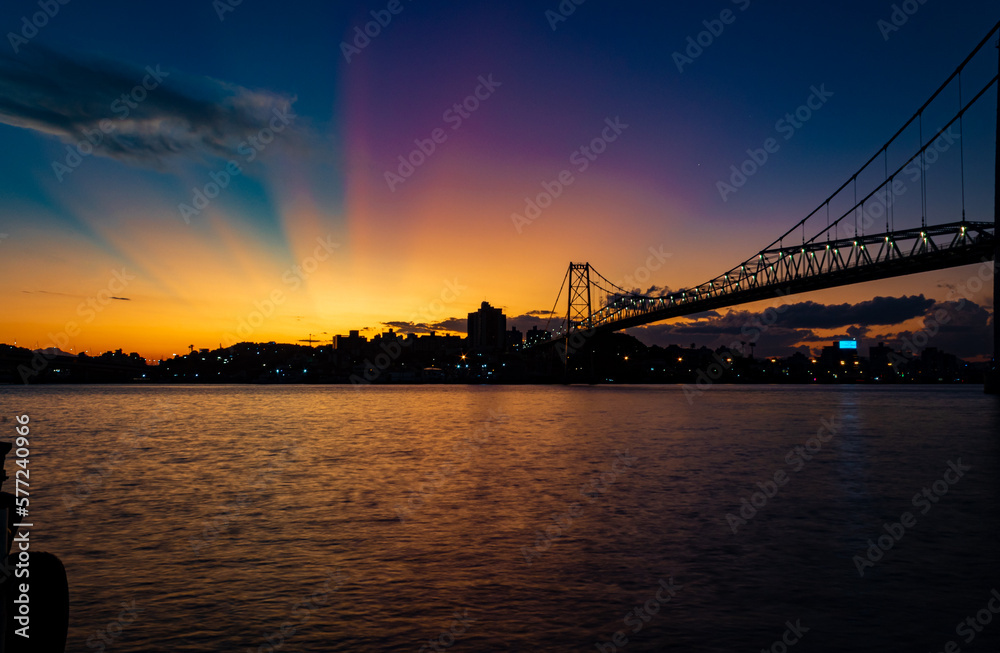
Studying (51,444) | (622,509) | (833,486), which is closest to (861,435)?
(833,486)

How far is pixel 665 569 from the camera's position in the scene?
910 centimetres

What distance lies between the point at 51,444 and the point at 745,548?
2936 centimetres

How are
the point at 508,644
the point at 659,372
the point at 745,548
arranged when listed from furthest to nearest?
the point at 659,372, the point at 745,548, the point at 508,644

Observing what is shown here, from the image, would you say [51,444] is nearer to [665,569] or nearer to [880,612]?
[665,569]

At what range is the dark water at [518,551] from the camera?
6832 millimetres

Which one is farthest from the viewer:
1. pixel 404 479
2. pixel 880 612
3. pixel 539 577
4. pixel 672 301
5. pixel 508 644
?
pixel 672 301

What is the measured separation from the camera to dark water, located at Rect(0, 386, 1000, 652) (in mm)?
6832

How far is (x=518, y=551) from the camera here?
10.3 metres

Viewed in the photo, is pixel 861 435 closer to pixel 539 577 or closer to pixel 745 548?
pixel 745 548

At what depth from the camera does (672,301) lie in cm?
8456

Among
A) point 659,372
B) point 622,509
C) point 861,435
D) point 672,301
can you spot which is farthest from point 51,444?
point 659,372

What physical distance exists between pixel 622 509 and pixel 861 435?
24046mm

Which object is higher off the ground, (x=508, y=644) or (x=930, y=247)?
(x=930, y=247)

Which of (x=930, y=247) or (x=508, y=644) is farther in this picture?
(x=930, y=247)
